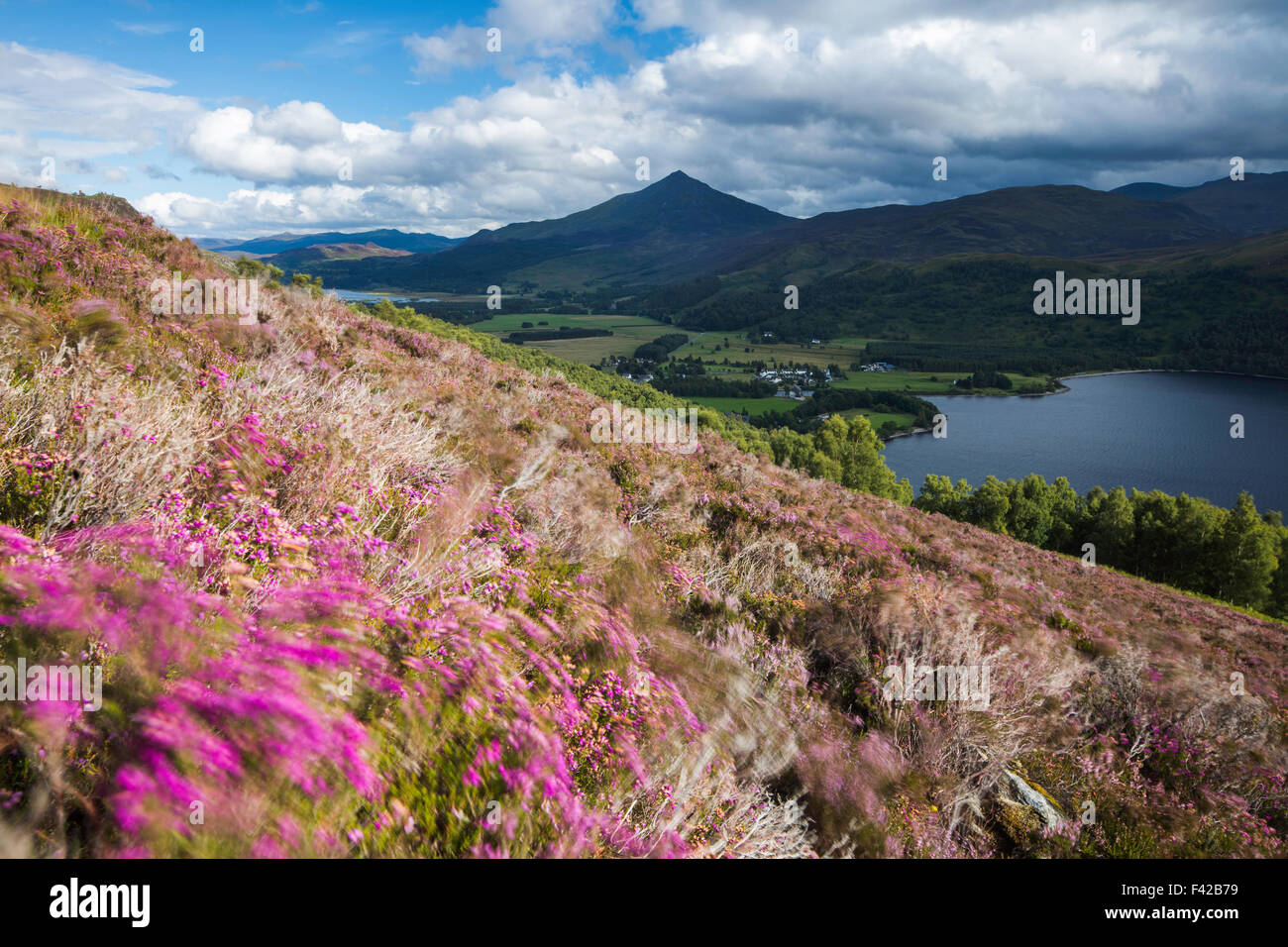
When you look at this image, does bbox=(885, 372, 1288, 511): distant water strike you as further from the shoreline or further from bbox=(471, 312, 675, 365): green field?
bbox=(471, 312, 675, 365): green field

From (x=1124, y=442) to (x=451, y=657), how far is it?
129512 mm

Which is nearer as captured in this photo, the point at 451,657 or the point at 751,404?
the point at 451,657

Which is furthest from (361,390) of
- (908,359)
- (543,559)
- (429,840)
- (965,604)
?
(908,359)

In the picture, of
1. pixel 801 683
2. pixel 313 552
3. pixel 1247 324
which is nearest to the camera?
pixel 313 552

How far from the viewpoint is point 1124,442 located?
330 feet

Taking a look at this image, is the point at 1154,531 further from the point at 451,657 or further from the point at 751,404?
the point at 751,404

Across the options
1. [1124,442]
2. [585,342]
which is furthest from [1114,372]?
[585,342]

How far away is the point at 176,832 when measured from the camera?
1.80 metres

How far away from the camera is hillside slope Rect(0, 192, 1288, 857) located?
6.81 feet

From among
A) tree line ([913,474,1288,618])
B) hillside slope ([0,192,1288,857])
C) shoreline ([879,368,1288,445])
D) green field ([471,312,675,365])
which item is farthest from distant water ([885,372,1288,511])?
hillside slope ([0,192,1288,857])

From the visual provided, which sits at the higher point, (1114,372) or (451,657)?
(1114,372)

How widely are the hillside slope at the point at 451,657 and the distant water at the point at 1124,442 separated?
79686mm
